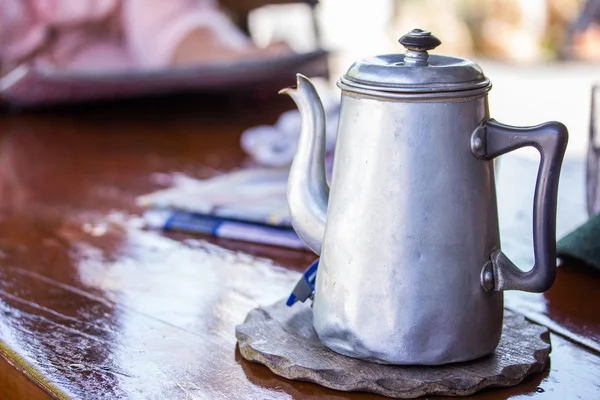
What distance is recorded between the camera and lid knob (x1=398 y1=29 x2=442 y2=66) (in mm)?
→ 535

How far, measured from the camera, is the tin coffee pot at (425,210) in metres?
Answer: 0.53

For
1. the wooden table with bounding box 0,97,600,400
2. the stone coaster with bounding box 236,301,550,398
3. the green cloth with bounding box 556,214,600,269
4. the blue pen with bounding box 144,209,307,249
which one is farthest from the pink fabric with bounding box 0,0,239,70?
the stone coaster with bounding box 236,301,550,398

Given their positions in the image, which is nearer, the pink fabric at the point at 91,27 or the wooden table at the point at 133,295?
the wooden table at the point at 133,295

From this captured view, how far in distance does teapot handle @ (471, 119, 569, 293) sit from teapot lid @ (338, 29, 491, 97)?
35mm

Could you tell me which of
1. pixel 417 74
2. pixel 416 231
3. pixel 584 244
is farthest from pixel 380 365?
pixel 584 244

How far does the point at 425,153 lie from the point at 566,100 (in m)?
1.20

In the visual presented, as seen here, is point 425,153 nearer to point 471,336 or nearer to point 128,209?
point 471,336

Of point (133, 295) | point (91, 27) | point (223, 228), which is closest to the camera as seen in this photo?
point (133, 295)

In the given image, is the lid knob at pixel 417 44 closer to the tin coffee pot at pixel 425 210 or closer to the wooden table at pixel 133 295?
the tin coffee pot at pixel 425 210

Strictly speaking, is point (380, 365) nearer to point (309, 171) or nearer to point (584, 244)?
point (309, 171)

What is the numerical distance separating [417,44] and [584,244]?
1.12ft

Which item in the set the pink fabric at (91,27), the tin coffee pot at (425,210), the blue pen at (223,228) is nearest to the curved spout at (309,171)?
the tin coffee pot at (425,210)

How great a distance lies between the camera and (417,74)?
1.73ft

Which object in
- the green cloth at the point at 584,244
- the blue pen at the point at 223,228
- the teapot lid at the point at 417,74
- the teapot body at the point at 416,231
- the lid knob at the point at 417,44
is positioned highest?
the lid knob at the point at 417,44
